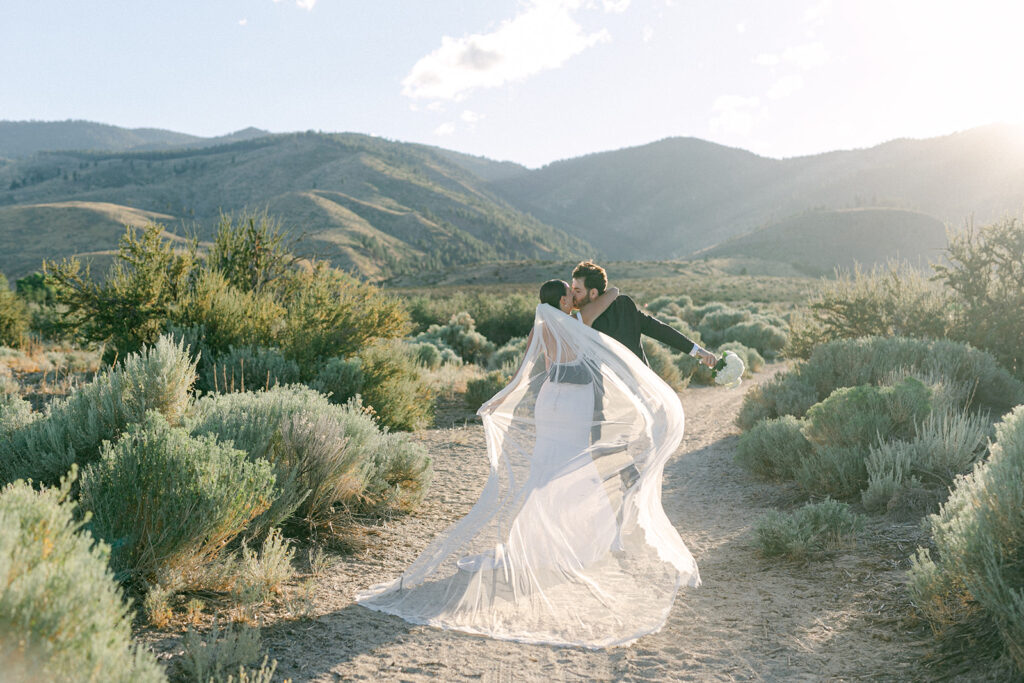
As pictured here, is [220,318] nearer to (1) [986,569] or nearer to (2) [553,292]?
(2) [553,292]

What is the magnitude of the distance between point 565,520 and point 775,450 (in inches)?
152

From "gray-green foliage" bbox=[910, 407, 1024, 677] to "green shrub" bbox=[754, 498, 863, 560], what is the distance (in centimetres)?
124

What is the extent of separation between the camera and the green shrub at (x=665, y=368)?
1448 cm

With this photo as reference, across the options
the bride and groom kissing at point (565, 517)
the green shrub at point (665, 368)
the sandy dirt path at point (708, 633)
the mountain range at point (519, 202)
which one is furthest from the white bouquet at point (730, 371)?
the mountain range at point (519, 202)

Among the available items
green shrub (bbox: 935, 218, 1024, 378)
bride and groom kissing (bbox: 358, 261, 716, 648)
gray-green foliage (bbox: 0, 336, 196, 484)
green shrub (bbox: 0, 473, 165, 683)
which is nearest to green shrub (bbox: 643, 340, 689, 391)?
green shrub (bbox: 935, 218, 1024, 378)

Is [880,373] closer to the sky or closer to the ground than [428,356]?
closer to the sky

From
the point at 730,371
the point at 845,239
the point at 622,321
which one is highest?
the point at 845,239

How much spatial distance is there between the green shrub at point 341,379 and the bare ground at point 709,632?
143 inches

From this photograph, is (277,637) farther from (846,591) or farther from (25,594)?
(846,591)

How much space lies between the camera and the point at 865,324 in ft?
39.8

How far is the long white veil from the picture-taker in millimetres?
4117

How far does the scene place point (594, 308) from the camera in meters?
5.31

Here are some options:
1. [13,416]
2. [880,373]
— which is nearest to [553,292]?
[13,416]

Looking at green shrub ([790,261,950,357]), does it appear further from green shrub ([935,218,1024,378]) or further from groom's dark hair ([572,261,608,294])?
groom's dark hair ([572,261,608,294])
